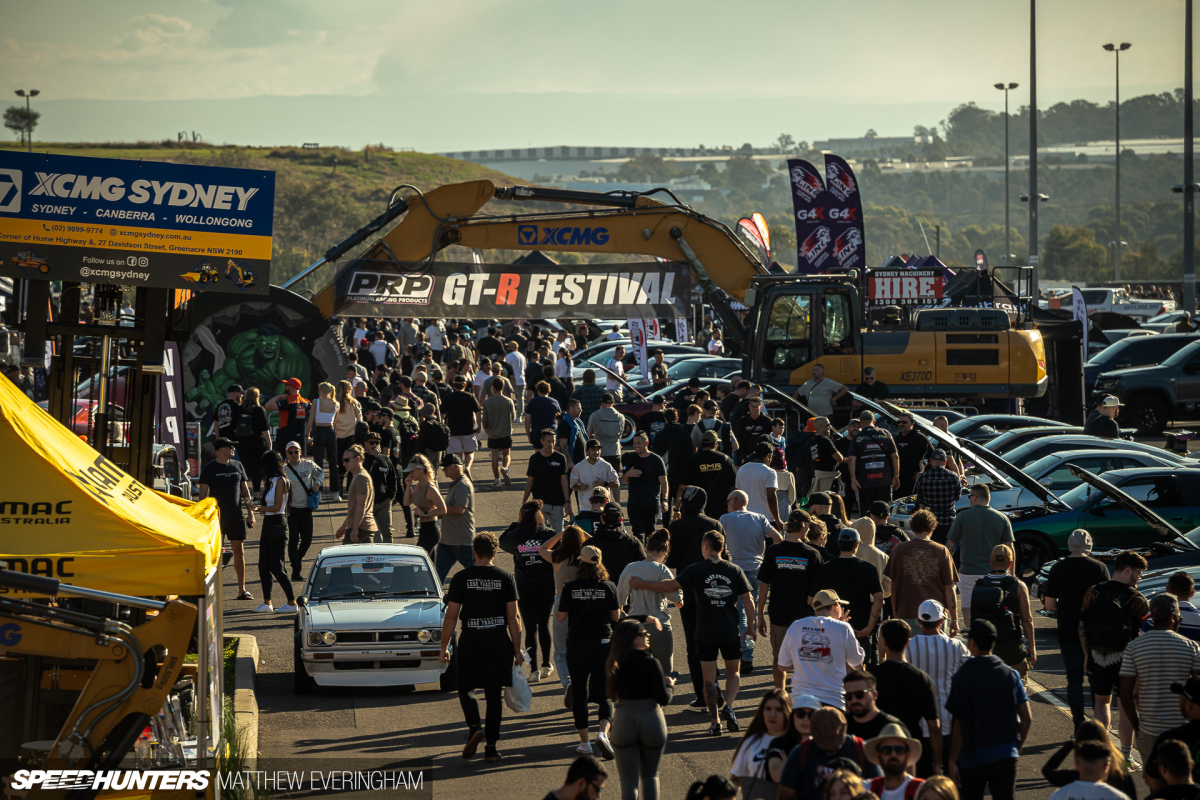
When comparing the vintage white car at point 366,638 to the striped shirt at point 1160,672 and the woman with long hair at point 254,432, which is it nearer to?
the striped shirt at point 1160,672

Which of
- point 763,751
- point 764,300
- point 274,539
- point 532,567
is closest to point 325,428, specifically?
point 274,539

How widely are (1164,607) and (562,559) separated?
482 cm

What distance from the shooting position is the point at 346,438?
2017 cm

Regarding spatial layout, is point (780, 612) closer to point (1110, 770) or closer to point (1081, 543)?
point (1081, 543)

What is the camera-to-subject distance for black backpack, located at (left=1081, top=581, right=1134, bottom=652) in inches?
376

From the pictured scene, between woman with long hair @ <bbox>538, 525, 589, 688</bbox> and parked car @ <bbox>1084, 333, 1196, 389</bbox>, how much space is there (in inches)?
878

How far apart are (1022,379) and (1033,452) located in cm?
570

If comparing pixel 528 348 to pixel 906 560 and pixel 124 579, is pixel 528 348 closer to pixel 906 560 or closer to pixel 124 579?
pixel 906 560

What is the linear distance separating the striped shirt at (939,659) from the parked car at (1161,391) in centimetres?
2143

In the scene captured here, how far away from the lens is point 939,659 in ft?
27.6

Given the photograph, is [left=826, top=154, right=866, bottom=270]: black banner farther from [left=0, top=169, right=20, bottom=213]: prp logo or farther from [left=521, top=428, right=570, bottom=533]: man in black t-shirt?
[left=0, top=169, right=20, bottom=213]: prp logo

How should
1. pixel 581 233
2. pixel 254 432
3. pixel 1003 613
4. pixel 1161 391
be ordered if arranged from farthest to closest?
pixel 1161 391, pixel 581 233, pixel 254 432, pixel 1003 613

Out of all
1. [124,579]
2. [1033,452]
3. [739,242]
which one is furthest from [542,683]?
[739,242]

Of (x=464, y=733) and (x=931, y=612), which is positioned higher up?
(x=931, y=612)
